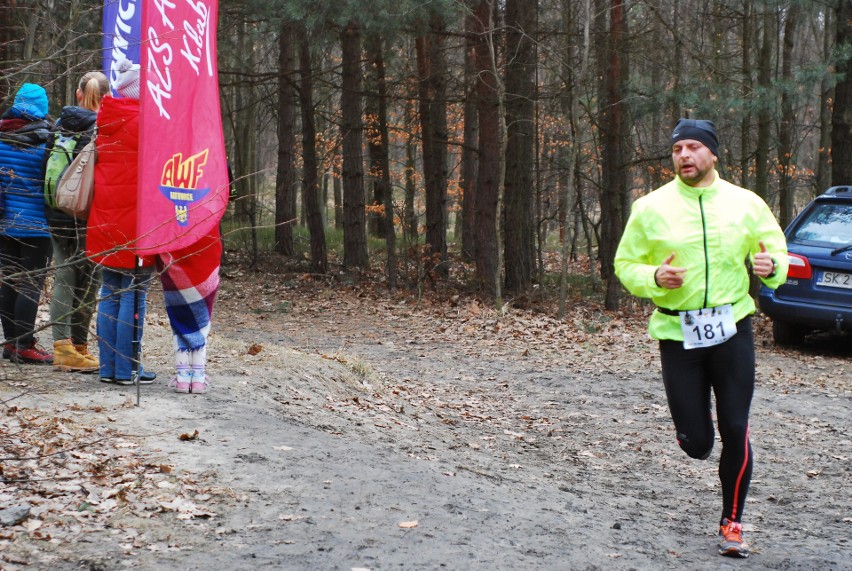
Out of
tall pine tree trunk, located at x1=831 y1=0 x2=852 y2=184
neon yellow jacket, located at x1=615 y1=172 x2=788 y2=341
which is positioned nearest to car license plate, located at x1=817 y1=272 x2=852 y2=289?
tall pine tree trunk, located at x1=831 y1=0 x2=852 y2=184

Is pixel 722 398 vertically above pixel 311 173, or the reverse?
pixel 311 173

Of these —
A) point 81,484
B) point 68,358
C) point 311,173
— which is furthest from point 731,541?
point 311,173

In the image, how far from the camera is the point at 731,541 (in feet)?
16.1

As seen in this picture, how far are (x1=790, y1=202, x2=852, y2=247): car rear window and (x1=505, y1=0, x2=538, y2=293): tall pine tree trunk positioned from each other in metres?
6.31

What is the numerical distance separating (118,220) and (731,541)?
4.56 metres

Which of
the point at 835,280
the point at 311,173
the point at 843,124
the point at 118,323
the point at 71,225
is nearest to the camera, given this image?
the point at 118,323

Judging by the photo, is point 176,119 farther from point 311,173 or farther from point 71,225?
point 311,173

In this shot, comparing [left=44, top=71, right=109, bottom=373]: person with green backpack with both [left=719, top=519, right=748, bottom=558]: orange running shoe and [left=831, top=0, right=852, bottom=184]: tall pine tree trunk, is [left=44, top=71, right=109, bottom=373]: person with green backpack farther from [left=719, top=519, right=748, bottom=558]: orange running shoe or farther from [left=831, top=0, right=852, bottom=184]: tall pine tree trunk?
[left=831, top=0, right=852, bottom=184]: tall pine tree trunk

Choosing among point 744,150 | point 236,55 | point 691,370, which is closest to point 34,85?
point 691,370

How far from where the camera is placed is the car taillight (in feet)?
39.6

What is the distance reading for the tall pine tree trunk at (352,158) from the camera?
20188 mm

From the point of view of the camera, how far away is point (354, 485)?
17.8ft

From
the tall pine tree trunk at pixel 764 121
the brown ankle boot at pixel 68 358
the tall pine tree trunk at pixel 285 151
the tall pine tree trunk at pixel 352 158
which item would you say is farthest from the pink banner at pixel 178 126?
the tall pine tree trunk at pixel 285 151

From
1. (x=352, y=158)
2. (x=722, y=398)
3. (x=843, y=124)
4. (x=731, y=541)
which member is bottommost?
(x=731, y=541)
